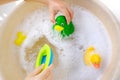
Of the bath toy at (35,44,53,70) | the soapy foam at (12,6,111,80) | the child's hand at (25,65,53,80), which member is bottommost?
the child's hand at (25,65,53,80)

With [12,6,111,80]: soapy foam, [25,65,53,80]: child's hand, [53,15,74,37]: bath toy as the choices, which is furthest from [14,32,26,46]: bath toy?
[25,65,53,80]: child's hand

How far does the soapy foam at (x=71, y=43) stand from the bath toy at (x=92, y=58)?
0.02 meters

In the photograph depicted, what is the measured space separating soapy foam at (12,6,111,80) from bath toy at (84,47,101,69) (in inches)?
0.7

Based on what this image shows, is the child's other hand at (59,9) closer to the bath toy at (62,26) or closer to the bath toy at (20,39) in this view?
the bath toy at (62,26)

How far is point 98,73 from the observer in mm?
903

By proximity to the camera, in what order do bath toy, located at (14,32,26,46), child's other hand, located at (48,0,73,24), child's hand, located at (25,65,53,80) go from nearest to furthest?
child's hand, located at (25,65,53,80) < child's other hand, located at (48,0,73,24) < bath toy, located at (14,32,26,46)

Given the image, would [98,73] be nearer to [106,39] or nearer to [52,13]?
[106,39]

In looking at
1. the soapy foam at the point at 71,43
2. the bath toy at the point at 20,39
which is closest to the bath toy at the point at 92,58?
the soapy foam at the point at 71,43

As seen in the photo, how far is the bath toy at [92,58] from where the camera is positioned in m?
0.88

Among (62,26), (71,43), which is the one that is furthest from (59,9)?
(71,43)

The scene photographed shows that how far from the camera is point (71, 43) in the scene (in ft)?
3.26

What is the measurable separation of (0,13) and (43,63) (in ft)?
1.05

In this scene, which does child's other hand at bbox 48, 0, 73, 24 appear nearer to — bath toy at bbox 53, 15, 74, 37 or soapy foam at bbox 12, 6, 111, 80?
bath toy at bbox 53, 15, 74, 37

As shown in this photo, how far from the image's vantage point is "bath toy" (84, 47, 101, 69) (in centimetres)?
88
